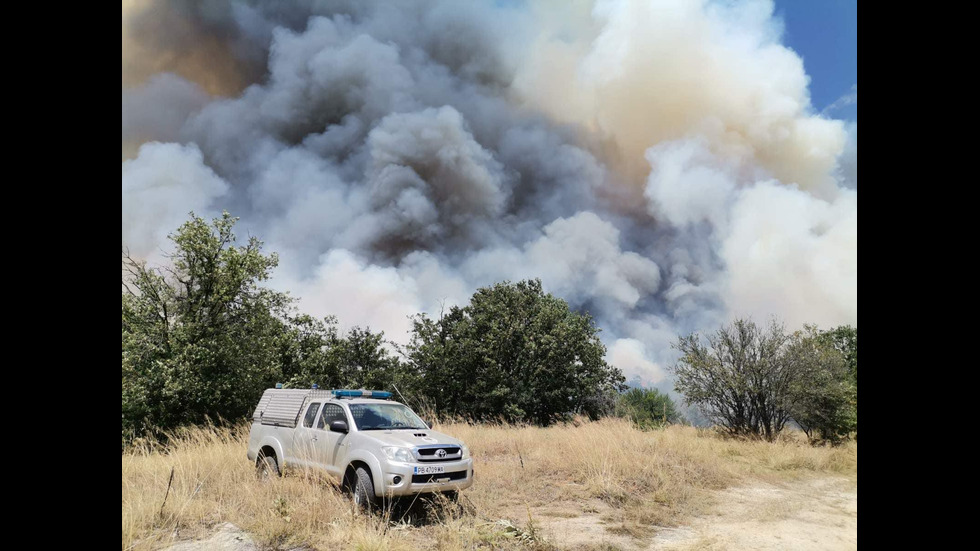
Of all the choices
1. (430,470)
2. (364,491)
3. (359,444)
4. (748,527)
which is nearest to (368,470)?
(364,491)

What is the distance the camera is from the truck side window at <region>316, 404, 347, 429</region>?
783 cm

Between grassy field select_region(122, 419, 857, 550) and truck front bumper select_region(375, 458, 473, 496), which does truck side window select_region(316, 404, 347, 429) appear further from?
truck front bumper select_region(375, 458, 473, 496)

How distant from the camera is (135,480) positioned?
8.16m

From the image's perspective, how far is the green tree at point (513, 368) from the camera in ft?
91.7

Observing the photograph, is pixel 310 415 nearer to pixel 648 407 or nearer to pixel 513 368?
pixel 648 407

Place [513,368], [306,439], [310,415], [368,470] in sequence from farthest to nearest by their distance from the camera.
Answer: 1. [513,368]
2. [310,415]
3. [306,439]
4. [368,470]

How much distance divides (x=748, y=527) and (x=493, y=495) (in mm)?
3657

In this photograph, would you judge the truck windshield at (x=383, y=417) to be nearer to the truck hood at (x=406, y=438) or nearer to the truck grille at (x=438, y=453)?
the truck hood at (x=406, y=438)

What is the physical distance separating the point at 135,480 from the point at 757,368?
1636cm

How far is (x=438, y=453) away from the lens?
6828 millimetres

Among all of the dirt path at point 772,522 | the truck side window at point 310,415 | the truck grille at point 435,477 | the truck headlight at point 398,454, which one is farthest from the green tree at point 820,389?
the truck side window at point 310,415

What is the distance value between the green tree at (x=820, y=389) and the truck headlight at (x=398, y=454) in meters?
12.5

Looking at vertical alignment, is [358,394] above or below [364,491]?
above
